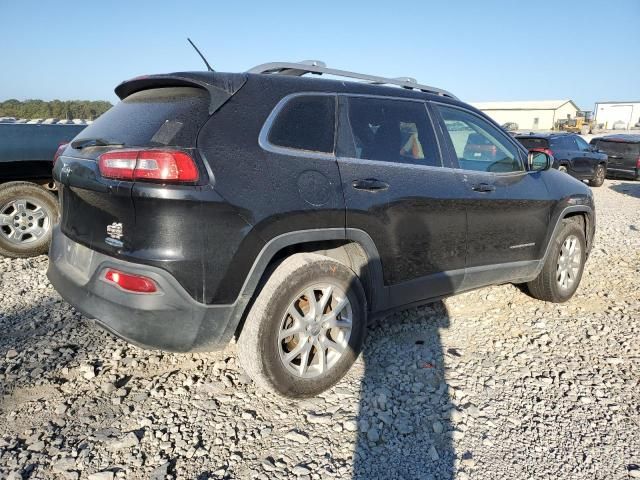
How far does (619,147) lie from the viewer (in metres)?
15.4

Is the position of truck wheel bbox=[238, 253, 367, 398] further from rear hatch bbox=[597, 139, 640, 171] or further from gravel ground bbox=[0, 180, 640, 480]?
rear hatch bbox=[597, 139, 640, 171]

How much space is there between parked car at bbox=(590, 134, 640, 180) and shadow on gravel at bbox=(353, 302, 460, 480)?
14.7m

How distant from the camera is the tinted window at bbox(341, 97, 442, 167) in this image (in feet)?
9.62

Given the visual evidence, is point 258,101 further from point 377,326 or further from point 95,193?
point 377,326

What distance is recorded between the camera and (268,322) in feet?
8.29

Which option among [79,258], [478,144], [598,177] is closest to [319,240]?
[79,258]

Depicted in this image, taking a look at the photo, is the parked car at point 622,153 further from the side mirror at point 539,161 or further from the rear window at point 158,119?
the rear window at point 158,119

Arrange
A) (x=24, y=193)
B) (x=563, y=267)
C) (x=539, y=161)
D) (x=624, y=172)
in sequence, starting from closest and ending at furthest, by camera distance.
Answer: (x=539, y=161), (x=563, y=267), (x=24, y=193), (x=624, y=172)

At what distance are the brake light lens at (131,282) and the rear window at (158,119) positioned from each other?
2.18 ft

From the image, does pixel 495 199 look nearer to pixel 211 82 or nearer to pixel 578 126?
pixel 211 82

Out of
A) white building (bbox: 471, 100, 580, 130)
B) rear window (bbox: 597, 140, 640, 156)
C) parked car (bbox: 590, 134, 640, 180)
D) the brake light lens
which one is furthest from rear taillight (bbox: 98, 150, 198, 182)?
white building (bbox: 471, 100, 580, 130)

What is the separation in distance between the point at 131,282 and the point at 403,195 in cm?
171

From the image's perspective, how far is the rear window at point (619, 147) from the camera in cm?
1504

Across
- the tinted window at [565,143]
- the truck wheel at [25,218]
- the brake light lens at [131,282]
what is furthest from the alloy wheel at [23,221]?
the tinted window at [565,143]
